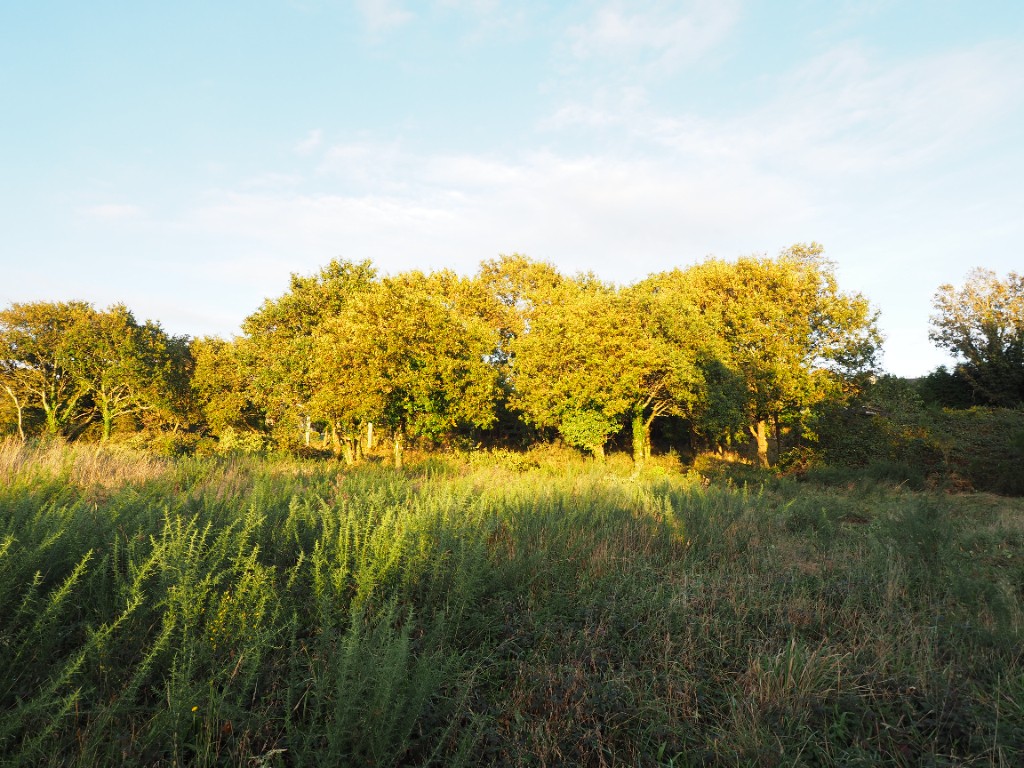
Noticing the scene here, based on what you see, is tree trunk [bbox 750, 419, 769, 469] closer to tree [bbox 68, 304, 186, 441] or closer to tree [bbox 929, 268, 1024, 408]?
tree [bbox 929, 268, 1024, 408]

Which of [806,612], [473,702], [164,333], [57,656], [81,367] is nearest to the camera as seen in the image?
[57,656]

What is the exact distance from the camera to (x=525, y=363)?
71.0 ft

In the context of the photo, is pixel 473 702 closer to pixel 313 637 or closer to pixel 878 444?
pixel 313 637

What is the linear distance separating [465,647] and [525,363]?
1792 centimetres

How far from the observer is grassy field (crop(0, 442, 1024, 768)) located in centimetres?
269

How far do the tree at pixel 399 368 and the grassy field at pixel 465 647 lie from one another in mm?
10979

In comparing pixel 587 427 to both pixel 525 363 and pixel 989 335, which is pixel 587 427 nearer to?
pixel 525 363

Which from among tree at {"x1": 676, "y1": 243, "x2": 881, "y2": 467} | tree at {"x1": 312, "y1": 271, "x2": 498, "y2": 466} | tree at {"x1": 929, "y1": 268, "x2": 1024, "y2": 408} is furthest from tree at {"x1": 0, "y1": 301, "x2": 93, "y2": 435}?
tree at {"x1": 929, "y1": 268, "x2": 1024, "y2": 408}

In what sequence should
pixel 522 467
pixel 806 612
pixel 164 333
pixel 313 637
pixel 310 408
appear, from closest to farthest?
pixel 313 637, pixel 806 612, pixel 522 467, pixel 310 408, pixel 164 333

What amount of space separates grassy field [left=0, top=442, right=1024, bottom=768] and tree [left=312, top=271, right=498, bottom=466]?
36.0ft

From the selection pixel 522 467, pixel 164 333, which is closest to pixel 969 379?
pixel 522 467

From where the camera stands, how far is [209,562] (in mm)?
4086

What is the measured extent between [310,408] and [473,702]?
1835 cm

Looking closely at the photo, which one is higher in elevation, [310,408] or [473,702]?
[310,408]
